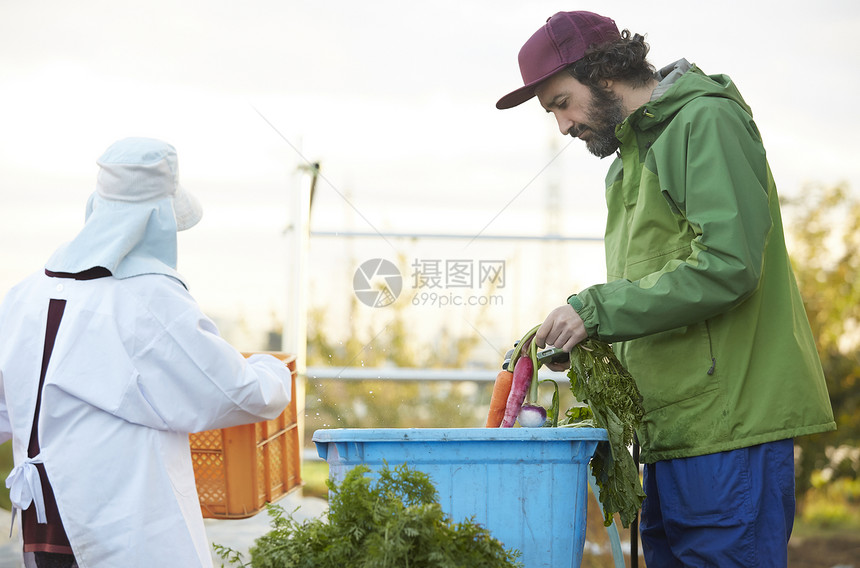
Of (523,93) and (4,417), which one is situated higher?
(523,93)

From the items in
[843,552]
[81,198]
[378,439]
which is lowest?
[843,552]

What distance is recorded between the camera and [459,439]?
5.29 ft

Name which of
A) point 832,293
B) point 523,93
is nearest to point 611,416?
point 523,93

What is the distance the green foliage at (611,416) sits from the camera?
1.73 metres

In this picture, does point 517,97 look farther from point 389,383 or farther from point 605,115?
point 389,383

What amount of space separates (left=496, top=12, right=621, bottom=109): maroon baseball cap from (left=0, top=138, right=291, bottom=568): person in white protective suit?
908 mm

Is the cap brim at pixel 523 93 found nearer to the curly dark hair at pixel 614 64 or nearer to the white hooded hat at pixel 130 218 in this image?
the curly dark hair at pixel 614 64

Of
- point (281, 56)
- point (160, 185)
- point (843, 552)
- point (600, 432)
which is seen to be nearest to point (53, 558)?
point (160, 185)

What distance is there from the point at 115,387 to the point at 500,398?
87 cm

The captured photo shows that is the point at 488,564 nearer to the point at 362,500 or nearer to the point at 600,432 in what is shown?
the point at 362,500

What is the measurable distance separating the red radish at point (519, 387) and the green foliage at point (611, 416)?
0.31 ft

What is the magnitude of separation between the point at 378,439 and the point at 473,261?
205 cm

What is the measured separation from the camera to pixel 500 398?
204cm

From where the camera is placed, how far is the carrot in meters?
2.03
